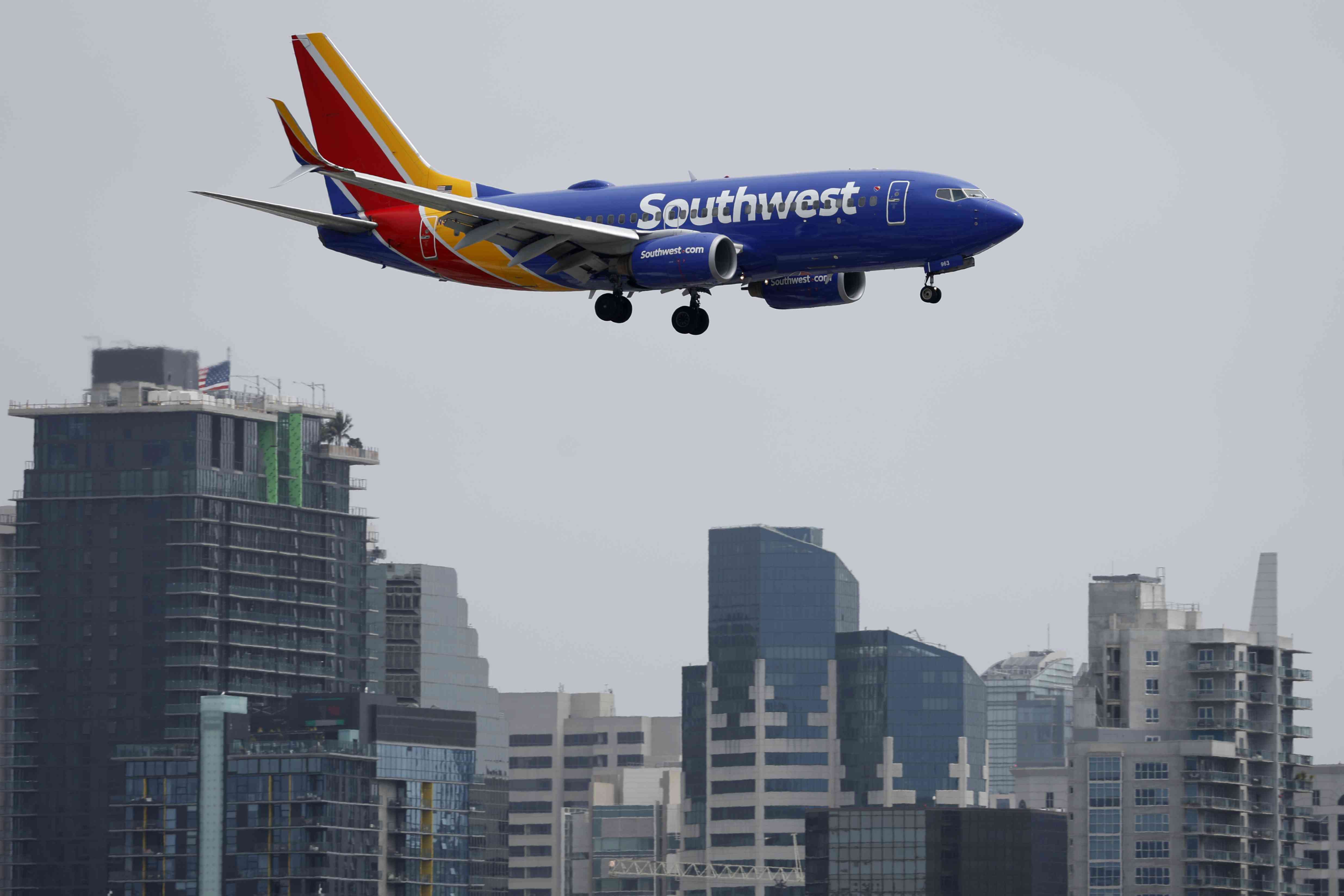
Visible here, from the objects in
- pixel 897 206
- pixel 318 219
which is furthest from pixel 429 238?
pixel 897 206

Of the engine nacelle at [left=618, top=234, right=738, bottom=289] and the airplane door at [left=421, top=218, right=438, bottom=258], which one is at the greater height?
the airplane door at [left=421, top=218, right=438, bottom=258]

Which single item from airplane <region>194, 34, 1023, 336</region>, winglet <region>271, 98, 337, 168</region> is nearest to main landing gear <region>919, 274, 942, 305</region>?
airplane <region>194, 34, 1023, 336</region>

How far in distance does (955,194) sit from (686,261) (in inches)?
446

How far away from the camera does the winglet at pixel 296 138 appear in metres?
128

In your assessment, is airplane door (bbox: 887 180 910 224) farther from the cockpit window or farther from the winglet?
the winglet

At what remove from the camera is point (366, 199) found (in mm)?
127500

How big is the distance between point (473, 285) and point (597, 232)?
1094 cm

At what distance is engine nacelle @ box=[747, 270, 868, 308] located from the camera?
4616 inches

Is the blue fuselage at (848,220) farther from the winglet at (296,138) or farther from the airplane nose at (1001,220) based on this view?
the winglet at (296,138)

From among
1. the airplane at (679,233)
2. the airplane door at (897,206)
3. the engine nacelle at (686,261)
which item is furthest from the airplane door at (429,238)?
the airplane door at (897,206)

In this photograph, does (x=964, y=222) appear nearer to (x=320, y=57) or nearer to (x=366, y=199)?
(x=366, y=199)

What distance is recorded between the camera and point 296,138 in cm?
12862

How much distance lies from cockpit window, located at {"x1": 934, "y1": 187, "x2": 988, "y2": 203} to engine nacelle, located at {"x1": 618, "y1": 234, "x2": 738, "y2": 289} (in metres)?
8.62

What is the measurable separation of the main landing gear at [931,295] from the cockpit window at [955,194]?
358 cm
